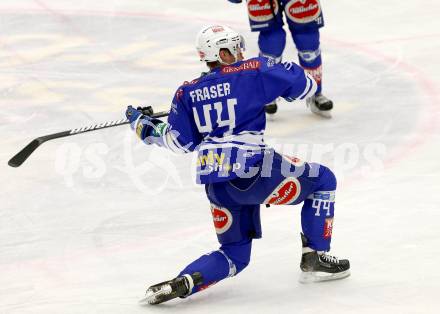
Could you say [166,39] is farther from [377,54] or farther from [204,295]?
[204,295]

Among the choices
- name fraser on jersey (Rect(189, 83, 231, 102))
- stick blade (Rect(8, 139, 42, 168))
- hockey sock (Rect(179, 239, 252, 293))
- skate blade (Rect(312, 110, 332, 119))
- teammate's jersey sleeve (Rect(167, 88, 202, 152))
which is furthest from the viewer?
skate blade (Rect(312, 110, 332, 119))

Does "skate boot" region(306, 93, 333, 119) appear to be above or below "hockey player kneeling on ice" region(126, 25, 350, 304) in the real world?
below

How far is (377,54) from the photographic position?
8.80 meters

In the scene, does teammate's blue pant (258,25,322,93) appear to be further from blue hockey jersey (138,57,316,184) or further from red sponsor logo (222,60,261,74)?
red sponsor logo (222,60,261,74)

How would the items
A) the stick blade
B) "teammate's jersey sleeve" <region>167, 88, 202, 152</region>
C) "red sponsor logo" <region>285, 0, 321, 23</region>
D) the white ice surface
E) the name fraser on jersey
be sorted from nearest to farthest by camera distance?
the name fraser on jersey, "teammate's jersey sleeve" <region>167, 88, 202, 152</region>, the white ice surface, the stick blade, "red sponsor logo" <region>285, 0, 321, 23</region>

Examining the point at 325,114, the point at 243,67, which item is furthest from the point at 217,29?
the point at 325,114

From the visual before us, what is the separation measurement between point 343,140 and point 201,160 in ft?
8.73

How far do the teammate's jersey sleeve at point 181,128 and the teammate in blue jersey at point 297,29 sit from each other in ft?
9.43

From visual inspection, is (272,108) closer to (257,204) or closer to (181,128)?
(257,204)

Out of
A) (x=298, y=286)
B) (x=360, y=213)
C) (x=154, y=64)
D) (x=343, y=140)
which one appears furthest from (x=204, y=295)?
(x=154, y=64)

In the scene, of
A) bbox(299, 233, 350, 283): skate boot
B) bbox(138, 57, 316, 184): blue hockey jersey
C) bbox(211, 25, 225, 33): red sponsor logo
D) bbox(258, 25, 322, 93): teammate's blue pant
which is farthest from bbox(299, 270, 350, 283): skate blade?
bbox(258, 25, 322, 93): teammate's blue pant

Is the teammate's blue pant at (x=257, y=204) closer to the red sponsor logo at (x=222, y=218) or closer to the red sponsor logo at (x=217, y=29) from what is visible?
the red sponsor logo at (x=222, y=218)

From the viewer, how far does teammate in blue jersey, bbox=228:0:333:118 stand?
735cm

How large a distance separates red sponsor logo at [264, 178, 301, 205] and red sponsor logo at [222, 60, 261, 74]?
0.52 metres
